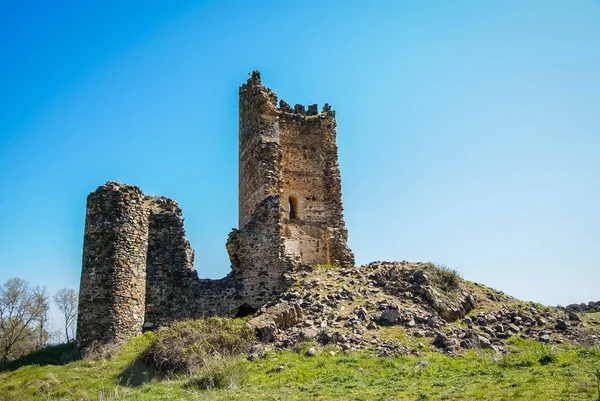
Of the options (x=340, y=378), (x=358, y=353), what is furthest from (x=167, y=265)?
(x=340, y=378)

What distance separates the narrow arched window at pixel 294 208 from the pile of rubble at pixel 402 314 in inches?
184

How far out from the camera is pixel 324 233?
2153 centimetres

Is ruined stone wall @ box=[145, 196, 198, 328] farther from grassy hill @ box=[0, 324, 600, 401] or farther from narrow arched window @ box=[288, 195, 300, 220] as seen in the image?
narrow arched window @ box=[288, 195, 300, 220]

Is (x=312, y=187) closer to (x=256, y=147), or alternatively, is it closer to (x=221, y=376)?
(x=256, y=147)

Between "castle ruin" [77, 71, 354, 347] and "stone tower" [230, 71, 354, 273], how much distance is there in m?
0.06

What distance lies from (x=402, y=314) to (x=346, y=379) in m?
4.44

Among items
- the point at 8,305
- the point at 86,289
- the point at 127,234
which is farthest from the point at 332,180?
the point at 8,305

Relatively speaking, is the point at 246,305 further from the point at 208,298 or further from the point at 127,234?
the point at 127,234

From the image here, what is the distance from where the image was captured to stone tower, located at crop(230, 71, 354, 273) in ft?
68.3

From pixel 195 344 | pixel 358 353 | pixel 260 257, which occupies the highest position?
pixel 260 257

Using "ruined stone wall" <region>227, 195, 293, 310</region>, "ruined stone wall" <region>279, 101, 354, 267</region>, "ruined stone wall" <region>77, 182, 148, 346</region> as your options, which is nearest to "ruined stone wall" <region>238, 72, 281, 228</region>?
"ruined stone wall" <region>279, 101, 354, 267</region>

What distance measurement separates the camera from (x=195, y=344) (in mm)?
12094

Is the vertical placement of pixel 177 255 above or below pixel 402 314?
above

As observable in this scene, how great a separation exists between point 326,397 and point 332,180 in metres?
14.2
